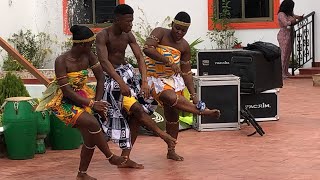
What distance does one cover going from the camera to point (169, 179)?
24.1 ft

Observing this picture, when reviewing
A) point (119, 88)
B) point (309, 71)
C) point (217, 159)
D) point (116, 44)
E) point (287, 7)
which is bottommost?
point (217, 159)

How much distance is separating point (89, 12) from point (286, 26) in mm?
5354

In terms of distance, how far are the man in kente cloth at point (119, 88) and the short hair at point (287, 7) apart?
9.45 m

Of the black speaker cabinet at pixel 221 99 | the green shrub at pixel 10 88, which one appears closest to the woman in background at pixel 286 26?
the black speaker cabinet at pixel 221 99

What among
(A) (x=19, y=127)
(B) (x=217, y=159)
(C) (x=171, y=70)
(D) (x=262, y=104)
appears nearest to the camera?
(C) (x=171, y=70)

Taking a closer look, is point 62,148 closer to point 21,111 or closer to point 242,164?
point 21,111

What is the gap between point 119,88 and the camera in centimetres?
765

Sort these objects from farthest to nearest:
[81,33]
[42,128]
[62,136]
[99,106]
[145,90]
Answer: [62,136] → [42,128] → [145,90] → [81,33] → [99,106]

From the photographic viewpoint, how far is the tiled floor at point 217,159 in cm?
759

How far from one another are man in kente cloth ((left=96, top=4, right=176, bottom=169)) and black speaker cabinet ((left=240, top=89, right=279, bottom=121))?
3262mm

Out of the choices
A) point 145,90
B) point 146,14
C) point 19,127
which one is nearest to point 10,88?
point 19,127

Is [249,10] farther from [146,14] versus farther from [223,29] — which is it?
[146,14]

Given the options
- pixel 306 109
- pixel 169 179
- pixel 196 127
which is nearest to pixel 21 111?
pixel 169 179

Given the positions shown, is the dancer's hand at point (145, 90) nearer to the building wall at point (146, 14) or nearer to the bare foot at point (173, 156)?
the bare foot at point (173, 156)
